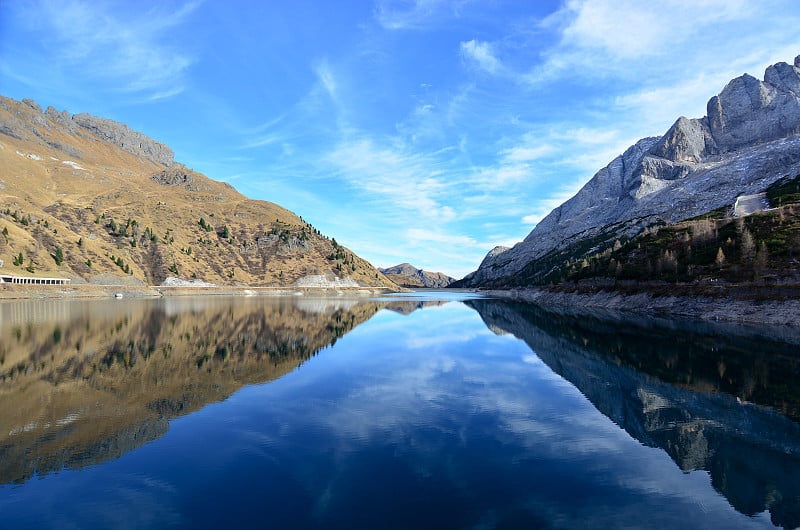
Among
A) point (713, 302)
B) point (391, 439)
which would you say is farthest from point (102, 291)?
point (713, 302)

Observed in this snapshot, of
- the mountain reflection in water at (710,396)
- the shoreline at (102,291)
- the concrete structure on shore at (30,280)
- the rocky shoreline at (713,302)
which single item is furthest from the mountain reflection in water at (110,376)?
the rocky shoreline at (713,302)

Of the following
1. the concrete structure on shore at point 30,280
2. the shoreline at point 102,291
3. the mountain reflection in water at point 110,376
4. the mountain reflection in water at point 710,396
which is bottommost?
the mountain reflection in water at point 710,396

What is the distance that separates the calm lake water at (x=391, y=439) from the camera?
46.8 ft

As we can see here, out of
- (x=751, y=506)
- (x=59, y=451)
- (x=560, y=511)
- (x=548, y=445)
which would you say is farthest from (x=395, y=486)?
(x=59, y=451)

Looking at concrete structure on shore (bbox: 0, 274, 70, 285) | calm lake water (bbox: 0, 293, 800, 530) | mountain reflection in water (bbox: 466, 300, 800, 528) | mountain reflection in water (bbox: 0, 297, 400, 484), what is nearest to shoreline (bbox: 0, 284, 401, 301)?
Result: concrete structure on shore (bbox: 0, 274, 70, 285)

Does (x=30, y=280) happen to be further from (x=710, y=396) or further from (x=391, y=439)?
(x=710, y=396)

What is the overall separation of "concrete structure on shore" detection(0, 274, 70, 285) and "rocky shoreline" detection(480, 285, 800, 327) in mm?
170910

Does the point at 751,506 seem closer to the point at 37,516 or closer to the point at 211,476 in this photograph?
the point at 211,476

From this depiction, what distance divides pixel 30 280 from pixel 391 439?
497 ft

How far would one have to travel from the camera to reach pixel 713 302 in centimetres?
8094

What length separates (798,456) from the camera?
19.1m

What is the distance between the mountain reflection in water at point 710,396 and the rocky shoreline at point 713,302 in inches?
346

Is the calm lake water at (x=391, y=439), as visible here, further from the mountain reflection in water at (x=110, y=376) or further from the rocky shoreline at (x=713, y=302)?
the rocky shoreline at (x=713, y=302)

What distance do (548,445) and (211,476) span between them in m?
16.2
